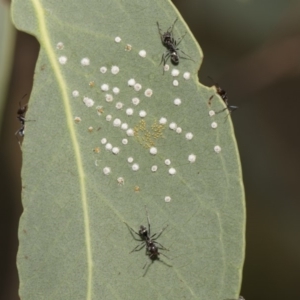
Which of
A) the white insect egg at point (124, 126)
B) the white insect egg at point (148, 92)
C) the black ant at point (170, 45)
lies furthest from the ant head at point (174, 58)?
the white insect egg at point (124, 126)

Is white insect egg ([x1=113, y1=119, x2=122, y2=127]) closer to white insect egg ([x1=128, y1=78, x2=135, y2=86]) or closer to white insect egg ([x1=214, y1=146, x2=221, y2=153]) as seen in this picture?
white insect egg ([x1=128, y1=78, x2=135, y2=86])

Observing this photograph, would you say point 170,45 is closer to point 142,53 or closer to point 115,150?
point 142,53

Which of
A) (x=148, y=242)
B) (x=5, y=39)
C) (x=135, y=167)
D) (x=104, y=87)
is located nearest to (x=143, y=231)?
(x=148, y=242)

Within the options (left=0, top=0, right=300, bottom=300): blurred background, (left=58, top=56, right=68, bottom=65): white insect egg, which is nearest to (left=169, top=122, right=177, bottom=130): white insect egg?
(left=58, top=56, right=68, bottom=65): white insect egg

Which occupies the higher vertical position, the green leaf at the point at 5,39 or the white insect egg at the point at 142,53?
the green leaf at the point at 5,39

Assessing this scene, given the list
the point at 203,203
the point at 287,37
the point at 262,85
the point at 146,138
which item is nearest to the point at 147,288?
the point at 203,203

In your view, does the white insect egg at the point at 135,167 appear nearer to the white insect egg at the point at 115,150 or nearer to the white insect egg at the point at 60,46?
the white insect egg at the point at 115,150

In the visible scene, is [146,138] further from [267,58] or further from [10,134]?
[267,58]

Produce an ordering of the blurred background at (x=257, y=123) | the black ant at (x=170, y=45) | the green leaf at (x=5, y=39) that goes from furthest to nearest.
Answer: the blurred background at (x=257, y=123) < the green leaf at (x=5, y=39) < the black ant at (x=170, y=45)
